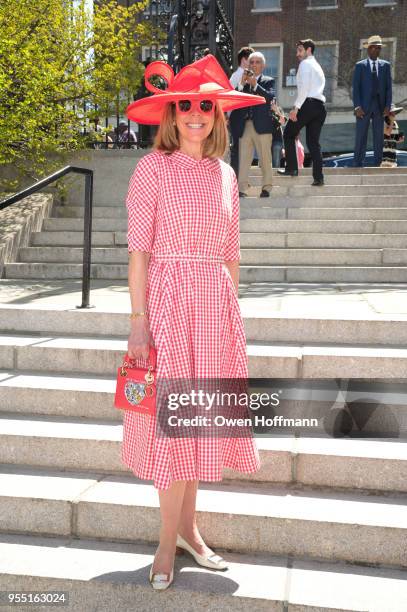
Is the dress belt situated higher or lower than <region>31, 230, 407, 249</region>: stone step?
higher

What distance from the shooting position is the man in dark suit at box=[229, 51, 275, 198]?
809 centimetres

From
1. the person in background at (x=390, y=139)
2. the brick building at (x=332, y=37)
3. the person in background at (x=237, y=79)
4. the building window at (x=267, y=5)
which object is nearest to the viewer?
the person in background at (x=237, y=79)

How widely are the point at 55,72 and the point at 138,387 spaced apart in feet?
17.8

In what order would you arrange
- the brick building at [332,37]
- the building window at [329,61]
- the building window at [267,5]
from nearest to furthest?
the brick building at [332,37]
the building window at [329,61]
the building window at [267,5]

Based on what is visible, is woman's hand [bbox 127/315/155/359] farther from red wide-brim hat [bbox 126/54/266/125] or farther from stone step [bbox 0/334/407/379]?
stone step [bbox 0/334/407/379]

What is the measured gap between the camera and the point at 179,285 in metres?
2.64

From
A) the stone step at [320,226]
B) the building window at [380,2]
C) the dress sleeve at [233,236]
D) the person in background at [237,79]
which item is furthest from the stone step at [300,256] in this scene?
the building window at [380,2]

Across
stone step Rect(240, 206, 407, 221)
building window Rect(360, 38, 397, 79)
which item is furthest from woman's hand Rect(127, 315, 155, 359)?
building window Rect(360, 38, 397, 79)

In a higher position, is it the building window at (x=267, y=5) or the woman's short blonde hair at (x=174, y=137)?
the building window at (x=267, y=5)

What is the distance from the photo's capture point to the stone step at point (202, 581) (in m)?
2.65

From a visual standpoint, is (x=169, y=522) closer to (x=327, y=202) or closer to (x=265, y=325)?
(x=265, y=325)

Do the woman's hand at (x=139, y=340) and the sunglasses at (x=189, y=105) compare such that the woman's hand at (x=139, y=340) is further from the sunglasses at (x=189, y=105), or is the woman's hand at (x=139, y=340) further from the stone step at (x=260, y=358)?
the stone step at (x=260, y=358)

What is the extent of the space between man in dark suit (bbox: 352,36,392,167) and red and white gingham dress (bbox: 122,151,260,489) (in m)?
7.56

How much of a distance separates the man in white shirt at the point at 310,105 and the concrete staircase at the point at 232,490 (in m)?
4.21
